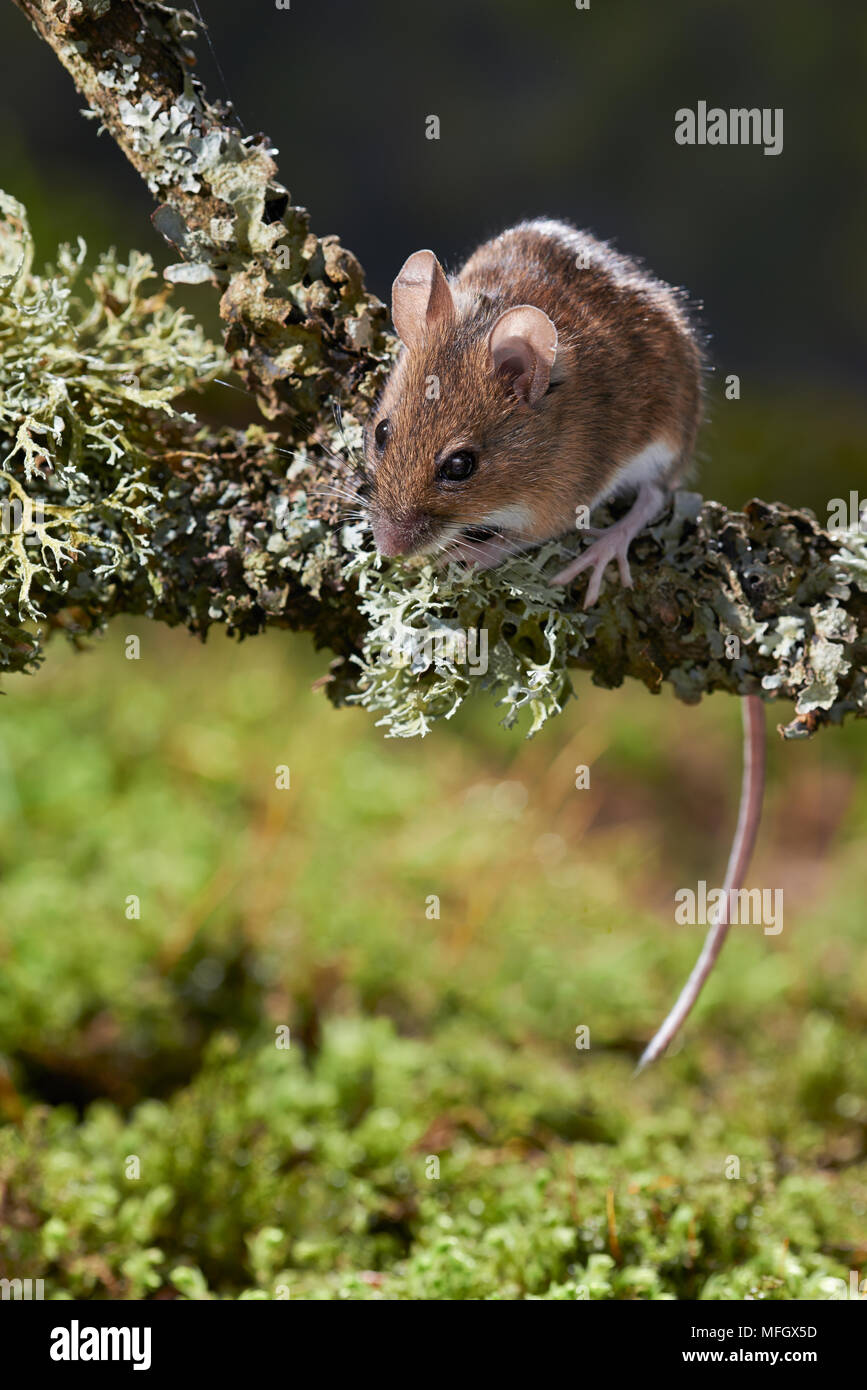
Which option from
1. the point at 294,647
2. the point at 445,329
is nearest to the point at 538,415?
the point at 445,329

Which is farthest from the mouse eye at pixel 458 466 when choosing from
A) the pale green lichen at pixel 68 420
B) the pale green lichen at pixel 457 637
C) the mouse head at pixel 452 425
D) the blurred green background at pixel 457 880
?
the blurred green background at pixel 457 880

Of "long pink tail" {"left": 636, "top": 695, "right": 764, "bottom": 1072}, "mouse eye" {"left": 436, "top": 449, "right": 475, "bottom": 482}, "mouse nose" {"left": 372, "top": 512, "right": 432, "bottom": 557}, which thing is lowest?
"long pink tail" {"left": 636, "top": 695, "right": 764, "bottom": 1072}

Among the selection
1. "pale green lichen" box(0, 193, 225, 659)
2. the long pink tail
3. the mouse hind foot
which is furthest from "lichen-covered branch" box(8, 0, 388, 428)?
the long pink tail

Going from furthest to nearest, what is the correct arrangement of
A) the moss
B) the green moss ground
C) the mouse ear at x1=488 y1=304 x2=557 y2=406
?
the green moss ground, the moss, the mouse ear at x1=488 y1=304 x2=557 y2=406

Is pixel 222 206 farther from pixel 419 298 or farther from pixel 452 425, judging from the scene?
pixel 452 425

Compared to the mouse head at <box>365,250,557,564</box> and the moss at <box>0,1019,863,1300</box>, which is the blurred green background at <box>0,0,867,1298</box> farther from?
the mouse head at <box>365,250,557,564</box>
